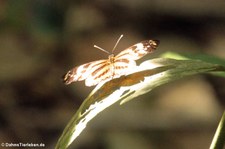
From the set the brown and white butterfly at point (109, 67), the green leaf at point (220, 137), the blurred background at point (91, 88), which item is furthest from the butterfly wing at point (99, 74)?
the blurred background at point (91, 88)

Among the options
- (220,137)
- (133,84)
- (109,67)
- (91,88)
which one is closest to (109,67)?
Result: (109,67)

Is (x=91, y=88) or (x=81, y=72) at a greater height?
(x=91, y=88)

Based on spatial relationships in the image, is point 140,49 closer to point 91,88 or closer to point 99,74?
point 99,74

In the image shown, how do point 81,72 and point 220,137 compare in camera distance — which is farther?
point 81,72

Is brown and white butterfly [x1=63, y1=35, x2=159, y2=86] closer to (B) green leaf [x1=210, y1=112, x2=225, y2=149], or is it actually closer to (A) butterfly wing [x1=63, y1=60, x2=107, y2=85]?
(A) butterfly wing [x1=63, y1=60, x2=107, y2=85]

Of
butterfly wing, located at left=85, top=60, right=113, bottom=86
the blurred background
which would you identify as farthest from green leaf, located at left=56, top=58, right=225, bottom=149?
the blurred background

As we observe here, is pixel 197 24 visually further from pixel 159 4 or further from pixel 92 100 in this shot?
pixel 92 100
